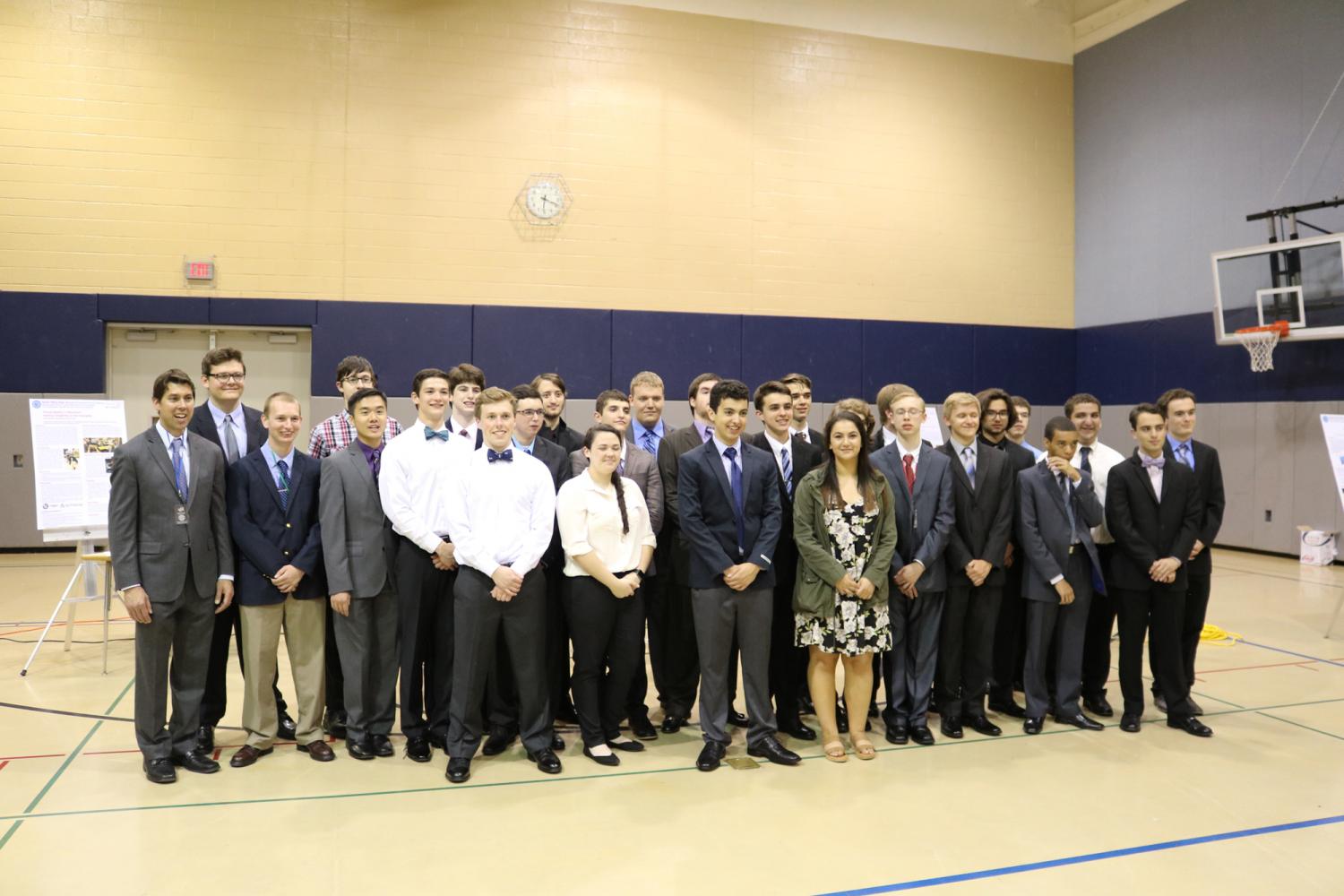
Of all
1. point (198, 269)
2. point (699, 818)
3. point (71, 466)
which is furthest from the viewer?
point (198, 269)

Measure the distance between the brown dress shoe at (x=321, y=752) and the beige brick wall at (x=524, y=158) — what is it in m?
7.19

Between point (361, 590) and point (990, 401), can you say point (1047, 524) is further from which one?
point (361, 590)

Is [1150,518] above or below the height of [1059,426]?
below

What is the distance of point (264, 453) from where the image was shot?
4156 millimetres

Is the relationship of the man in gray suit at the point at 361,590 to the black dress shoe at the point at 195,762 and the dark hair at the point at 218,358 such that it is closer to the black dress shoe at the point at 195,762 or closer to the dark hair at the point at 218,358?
the black dress shoe at the point at 195,762

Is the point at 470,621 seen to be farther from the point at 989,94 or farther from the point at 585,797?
the point at 989,94

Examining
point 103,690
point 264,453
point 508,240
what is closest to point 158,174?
point 508,240

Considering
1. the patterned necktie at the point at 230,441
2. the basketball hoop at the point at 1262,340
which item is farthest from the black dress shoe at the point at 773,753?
the basketball hoop at the point at 1262,340

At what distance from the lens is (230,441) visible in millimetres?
4602

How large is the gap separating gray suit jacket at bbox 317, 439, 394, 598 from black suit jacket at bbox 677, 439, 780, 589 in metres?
1.40

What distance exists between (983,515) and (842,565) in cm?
93

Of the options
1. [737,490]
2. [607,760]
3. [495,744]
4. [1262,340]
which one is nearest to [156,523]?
[495,744]

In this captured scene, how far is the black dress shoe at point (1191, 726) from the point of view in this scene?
14.8 ft

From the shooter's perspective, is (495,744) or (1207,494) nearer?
(495,744)
